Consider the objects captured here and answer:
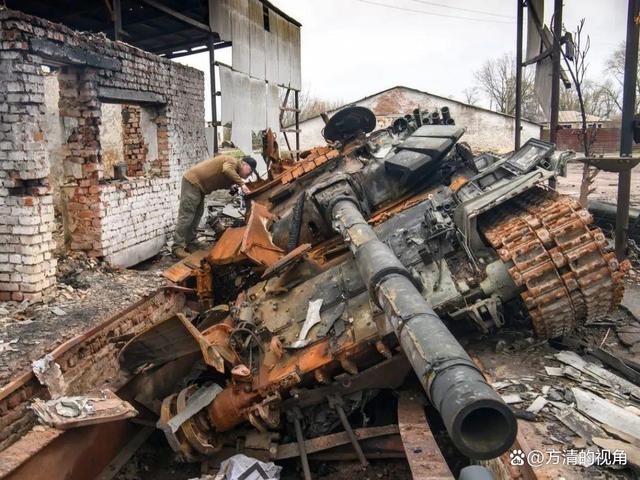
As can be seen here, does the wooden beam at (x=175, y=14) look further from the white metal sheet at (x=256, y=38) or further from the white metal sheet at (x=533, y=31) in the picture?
the white metal sheet at (x=533, y=31)

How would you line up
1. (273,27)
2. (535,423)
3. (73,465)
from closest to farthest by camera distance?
(535,423), (73,465), (273,27)

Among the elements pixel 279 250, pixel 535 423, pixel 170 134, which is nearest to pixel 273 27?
pixel 170 134

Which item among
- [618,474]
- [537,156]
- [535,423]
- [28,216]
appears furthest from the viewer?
[28,216]

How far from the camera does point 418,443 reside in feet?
11.9

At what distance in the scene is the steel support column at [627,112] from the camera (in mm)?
5605

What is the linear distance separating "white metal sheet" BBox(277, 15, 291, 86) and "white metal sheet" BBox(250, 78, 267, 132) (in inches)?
51.6

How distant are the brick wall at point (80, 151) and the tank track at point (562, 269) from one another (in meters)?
4.76

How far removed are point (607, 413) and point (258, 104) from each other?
12.2 metres

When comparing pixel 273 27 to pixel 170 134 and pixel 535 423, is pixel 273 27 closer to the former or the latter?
pixel 170 134

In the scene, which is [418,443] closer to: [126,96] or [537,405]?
[537,405]

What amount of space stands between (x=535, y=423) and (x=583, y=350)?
1.39m

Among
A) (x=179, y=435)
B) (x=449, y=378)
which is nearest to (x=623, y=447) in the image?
(x=449, y=378)

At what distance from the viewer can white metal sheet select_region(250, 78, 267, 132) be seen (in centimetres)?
1373

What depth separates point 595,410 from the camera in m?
3.36
